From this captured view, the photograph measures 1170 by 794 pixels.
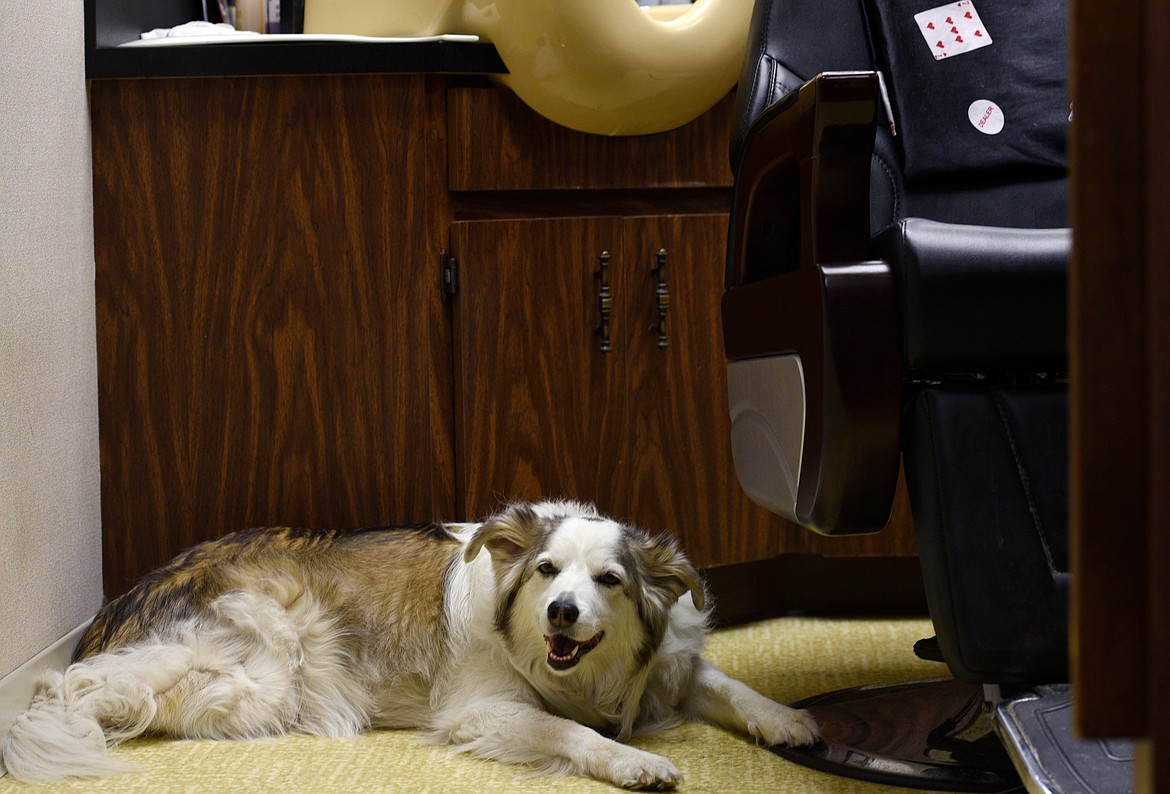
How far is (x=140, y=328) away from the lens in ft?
6.55

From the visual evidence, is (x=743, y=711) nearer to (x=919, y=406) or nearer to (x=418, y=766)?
(x=418, y=766)

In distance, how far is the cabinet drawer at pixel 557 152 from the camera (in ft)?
6.56

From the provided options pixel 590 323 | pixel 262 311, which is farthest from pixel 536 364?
pixel 262 311

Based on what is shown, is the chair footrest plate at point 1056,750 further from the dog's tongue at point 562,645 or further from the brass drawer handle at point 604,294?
the brass drawer handle at point 604,294

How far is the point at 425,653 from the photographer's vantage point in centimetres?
174

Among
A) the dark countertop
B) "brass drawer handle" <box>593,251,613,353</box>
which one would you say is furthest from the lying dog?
the dark countertop

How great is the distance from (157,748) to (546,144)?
1220 mm

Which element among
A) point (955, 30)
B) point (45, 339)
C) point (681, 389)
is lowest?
point (681, 389)

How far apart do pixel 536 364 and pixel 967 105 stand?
34.6 inches

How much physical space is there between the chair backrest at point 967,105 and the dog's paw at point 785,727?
78 centimetres

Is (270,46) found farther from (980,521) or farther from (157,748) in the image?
(980,521)

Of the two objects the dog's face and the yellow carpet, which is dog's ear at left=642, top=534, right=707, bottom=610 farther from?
the yellow carpet

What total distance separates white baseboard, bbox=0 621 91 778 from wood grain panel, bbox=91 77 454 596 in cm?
27

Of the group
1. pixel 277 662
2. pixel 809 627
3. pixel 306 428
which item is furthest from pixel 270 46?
pixel 809 627
